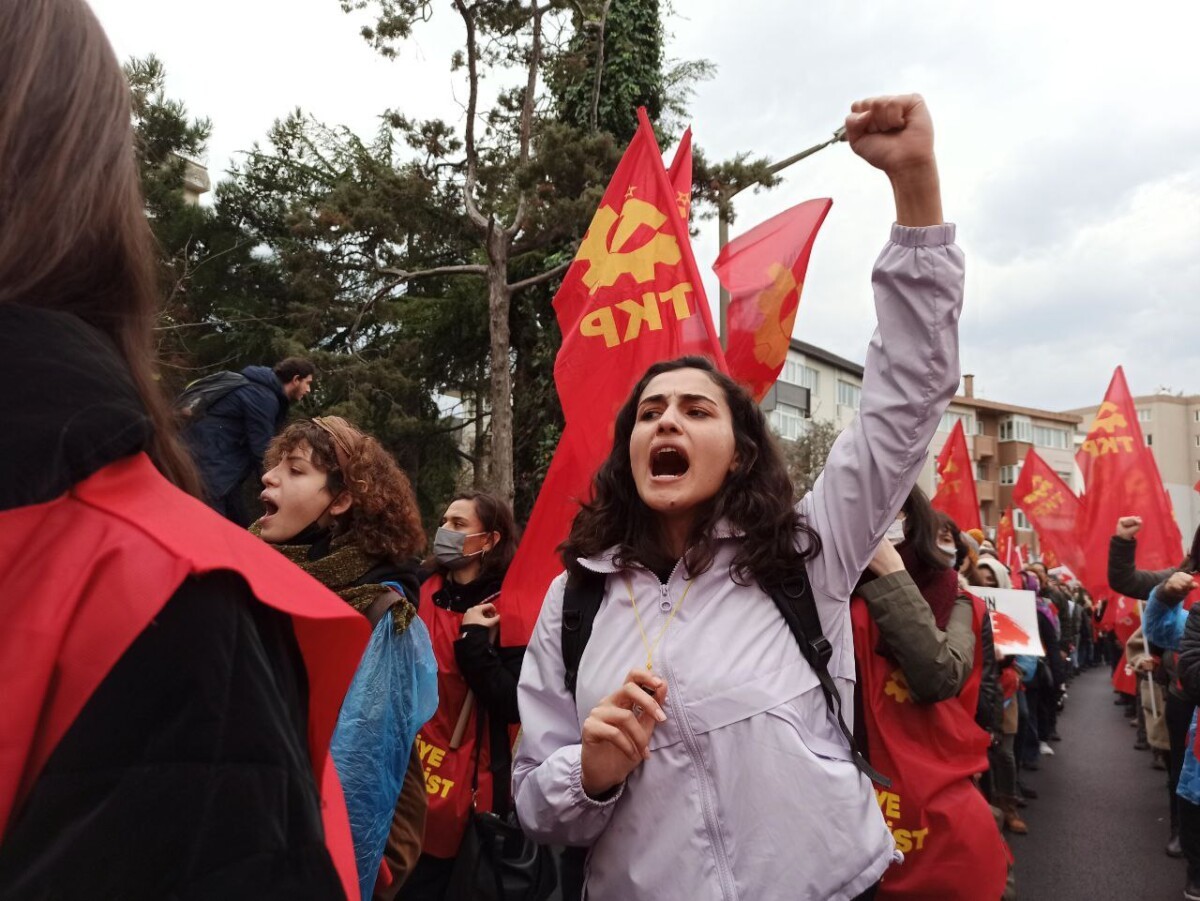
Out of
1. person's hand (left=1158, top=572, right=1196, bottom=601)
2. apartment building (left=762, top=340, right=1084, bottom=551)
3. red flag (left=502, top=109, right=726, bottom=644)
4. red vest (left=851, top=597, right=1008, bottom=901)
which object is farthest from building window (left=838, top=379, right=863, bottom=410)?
red vest (left=851, top=597, right=1008, bottom=901)

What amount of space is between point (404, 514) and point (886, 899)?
1881 millimetres

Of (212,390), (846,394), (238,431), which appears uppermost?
(846,394)

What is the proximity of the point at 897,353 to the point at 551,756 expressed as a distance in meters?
1.05

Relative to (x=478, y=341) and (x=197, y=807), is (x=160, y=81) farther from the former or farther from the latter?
(x=197, y=807)

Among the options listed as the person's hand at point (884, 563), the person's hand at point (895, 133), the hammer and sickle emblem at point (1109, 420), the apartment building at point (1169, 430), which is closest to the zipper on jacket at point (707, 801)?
the person's hand at point (895, 133)

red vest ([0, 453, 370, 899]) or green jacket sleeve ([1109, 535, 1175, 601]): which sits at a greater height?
red vest ([0, 453, 370, 899])

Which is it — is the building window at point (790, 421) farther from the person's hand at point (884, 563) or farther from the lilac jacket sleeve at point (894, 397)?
the lilac jacket sleeve at point (894, 397)

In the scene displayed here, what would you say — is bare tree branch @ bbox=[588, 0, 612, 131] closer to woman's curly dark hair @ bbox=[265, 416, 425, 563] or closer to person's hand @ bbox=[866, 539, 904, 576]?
woman's curly dark hair @ bbox=[265, 416, 425, 563]

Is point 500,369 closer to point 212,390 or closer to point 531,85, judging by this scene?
point 531,85

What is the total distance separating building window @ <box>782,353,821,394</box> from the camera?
150ft

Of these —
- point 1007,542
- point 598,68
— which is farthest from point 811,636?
point 1007,542

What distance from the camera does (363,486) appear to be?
2980 mm

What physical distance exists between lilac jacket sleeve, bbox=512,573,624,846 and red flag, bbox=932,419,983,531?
10340 millimetres

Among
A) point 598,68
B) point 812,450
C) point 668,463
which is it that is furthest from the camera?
point 812,450
